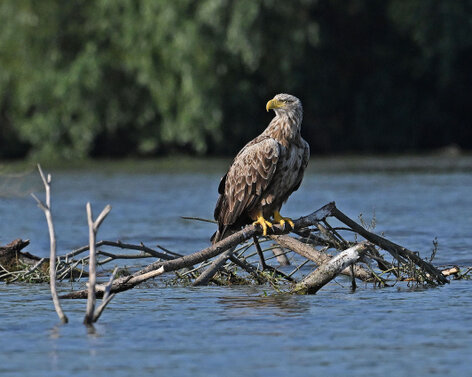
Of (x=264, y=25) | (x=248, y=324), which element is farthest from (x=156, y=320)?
(x=264, y=25)

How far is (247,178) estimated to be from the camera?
909 centimetres

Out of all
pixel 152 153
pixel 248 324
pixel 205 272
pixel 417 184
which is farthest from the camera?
pixel 152 153

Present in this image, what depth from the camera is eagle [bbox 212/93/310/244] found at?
8969mm

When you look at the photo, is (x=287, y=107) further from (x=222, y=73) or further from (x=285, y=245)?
(x=222, y=73)

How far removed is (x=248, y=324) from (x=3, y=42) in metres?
24.6

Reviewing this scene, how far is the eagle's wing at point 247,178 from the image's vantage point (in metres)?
8.93

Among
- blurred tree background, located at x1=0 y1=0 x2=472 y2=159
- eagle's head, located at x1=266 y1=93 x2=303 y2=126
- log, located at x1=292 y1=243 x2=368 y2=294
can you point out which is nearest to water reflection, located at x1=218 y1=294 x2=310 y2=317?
log, located at x1=292 y1=243 x2=368 y2=294

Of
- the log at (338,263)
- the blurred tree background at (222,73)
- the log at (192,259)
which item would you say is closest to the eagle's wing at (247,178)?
the log at (192,259)

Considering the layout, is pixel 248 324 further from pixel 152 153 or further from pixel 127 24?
pixel 152 153

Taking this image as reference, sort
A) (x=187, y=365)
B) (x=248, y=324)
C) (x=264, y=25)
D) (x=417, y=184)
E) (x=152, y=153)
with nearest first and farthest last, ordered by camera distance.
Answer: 1. (x=187, y=365)
2. (x=248, y=324)
3. (x=417, y=184)
4. (x=264, y=25)
5. (x=152, y=153)

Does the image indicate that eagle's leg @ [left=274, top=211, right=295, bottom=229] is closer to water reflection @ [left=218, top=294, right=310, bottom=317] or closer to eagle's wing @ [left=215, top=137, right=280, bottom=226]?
eagle's wing @ [left=215, top=137, right=280, bottom=226]

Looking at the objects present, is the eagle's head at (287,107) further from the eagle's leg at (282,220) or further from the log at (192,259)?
the log at (192,259)

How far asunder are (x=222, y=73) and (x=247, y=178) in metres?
20.4

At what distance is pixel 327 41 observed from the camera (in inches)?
1319
